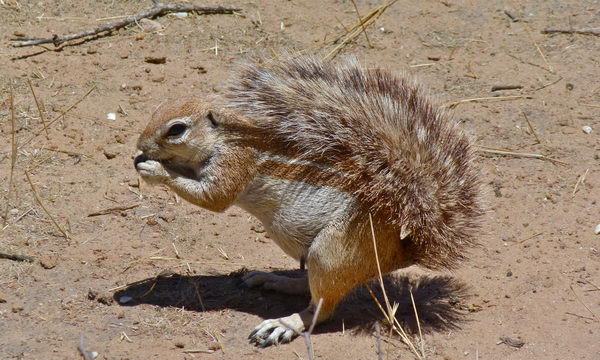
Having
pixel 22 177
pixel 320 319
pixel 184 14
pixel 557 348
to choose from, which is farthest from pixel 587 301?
pixel 184 14

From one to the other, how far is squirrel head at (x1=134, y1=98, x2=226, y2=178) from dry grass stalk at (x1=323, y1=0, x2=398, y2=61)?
2.83 m

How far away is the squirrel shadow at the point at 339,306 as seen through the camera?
4727 millimetres

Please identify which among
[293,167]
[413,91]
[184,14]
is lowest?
[184,14]

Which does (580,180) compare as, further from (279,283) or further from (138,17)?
(138,17)

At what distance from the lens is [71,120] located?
21.0 ft

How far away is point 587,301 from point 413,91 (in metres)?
1.61

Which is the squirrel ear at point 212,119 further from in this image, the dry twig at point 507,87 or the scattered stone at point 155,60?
the dry twig at point 507,87

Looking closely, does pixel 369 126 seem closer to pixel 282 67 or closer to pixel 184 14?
pixel 282 67

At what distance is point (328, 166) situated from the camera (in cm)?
436

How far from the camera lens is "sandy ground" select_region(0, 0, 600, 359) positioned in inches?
178

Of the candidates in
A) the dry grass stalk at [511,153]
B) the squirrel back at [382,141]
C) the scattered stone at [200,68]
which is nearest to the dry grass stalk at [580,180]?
the dry grass stalk at [511,153]

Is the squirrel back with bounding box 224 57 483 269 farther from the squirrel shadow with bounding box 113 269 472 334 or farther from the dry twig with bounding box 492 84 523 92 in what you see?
the dry twig with bounding box 492 84 523 92

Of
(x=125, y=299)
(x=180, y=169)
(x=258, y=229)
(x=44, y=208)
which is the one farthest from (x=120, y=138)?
(x=125, y=299)

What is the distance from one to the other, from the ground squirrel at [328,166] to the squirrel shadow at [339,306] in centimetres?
33
